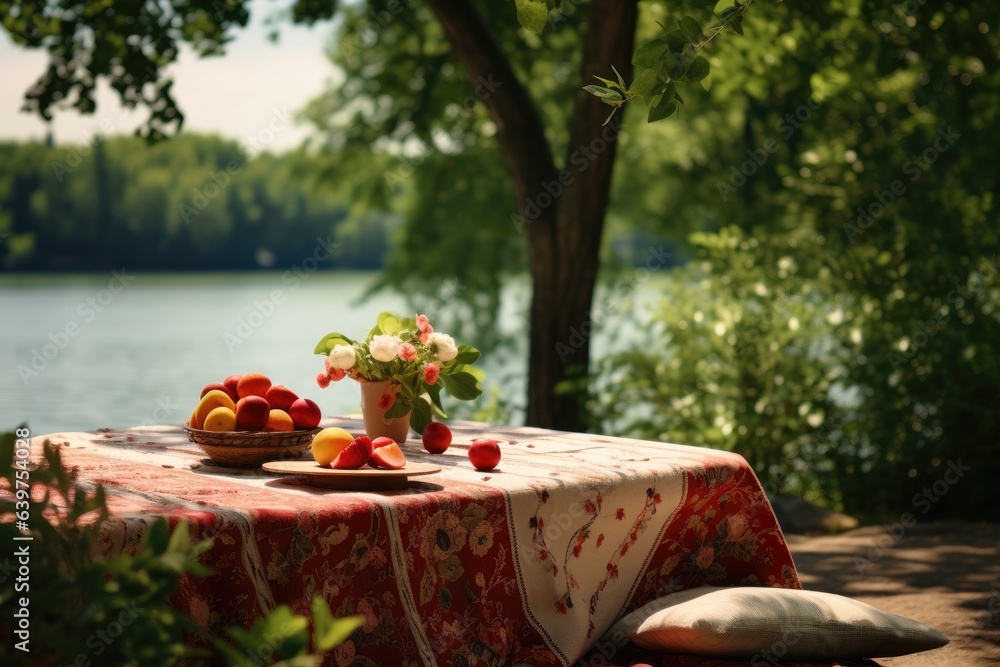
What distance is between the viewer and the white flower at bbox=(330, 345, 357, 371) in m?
3.45

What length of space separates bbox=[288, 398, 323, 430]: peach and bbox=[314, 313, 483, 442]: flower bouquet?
8.0 inches

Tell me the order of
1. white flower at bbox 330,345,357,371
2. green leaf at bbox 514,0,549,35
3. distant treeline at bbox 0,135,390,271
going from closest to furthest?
green leaf at bbox 514,0,549,35
white flower at bbox 330,345,357,371
distant treeline at bbox 0,135,390,271

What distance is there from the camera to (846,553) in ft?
18.9

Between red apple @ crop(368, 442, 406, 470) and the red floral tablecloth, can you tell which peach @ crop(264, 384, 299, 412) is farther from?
red apple @ crop(368, 442, 406, 470)

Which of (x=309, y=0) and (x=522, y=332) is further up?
(x=309, y=0)

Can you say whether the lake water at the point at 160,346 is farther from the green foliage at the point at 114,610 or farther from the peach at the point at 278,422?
the green foliage at the point at 114,610

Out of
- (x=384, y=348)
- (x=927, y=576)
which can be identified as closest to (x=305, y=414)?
(x=384, y=348)

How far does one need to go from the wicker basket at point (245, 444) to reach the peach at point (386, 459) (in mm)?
357

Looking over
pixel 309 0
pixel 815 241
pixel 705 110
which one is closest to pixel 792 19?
pixel 815 241

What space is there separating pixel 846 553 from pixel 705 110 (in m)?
A: 9.47

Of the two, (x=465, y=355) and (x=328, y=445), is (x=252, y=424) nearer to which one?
(x=328, y=445)

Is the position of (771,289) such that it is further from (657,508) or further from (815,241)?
(657,508)

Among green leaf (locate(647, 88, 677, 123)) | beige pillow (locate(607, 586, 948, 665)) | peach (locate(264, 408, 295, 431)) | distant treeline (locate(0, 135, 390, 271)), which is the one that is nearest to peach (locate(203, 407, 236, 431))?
peach (locate(264, 408, 295, 431))

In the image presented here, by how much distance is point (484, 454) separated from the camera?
3219 mm
